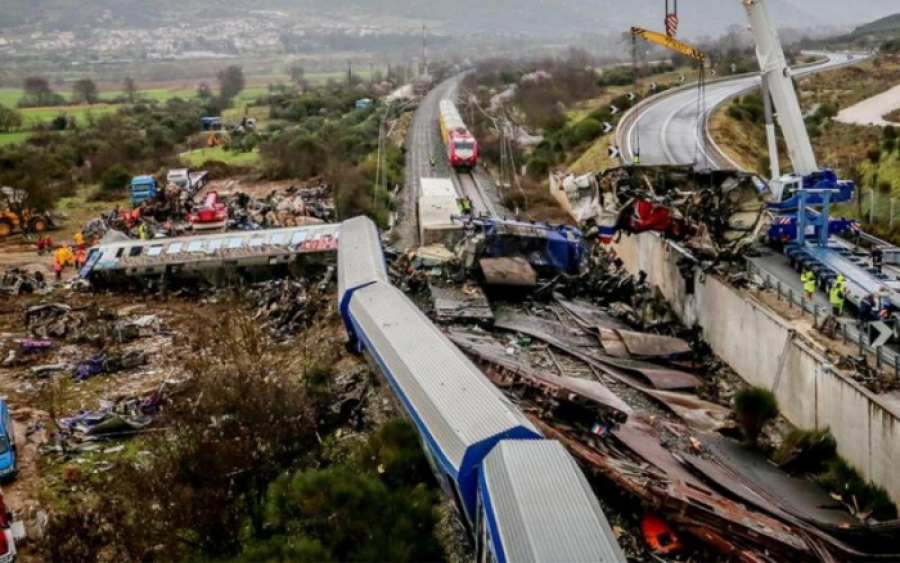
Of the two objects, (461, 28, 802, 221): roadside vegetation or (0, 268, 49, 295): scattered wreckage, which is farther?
(461, 28, 802, 221): roadside vegetation

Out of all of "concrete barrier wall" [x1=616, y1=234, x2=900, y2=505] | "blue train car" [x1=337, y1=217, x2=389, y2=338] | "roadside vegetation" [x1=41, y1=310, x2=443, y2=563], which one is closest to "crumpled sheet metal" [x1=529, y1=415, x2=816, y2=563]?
"roadside vegetation" [x1=41, y1=310, x2=443, y2=563]

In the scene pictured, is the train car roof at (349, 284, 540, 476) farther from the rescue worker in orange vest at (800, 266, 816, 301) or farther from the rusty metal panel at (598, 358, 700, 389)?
the rescue worker in orange vest at (800, 266, 816, 301)

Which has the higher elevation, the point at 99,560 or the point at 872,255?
the point at 872,255

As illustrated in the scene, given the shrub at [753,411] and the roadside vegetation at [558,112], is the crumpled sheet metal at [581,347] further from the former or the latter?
the roadside vegetation at [558,112]

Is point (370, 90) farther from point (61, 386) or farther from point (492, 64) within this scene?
point (61, 386)

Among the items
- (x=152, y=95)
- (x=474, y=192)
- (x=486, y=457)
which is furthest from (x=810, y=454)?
(x=152, y=95)

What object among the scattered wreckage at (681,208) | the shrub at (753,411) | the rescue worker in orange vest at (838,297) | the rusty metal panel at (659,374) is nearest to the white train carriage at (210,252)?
the scattered wreckage at (681,208)

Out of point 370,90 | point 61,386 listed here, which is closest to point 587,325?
point 61,386
